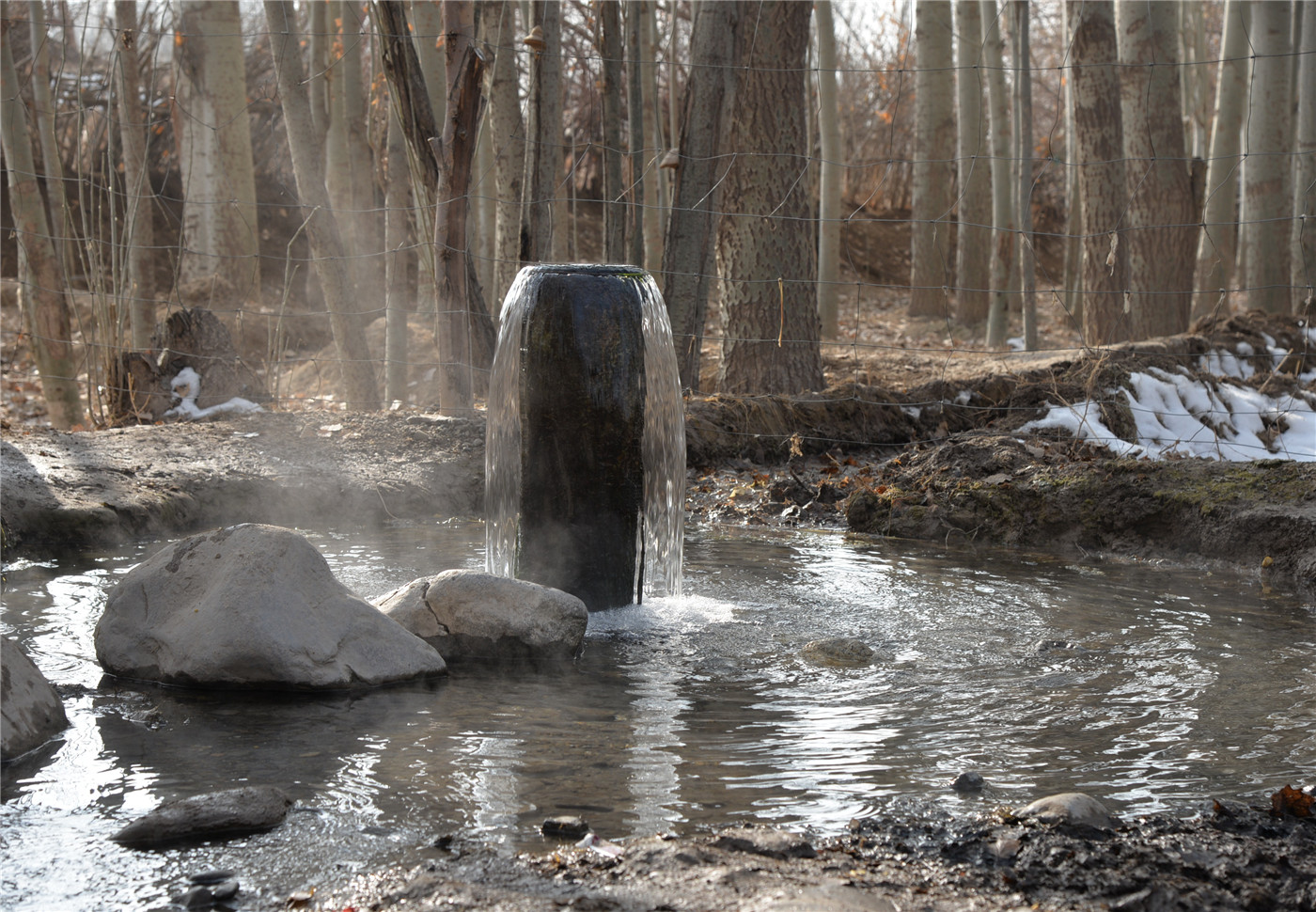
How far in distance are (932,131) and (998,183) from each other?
2409 millimetres

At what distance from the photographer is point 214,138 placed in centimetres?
1171

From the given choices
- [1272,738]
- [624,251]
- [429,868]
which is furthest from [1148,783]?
[624,251]

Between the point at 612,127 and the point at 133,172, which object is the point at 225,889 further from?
the point at 133,172

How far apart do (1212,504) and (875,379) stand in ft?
13.5

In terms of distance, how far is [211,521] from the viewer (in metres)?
6.12

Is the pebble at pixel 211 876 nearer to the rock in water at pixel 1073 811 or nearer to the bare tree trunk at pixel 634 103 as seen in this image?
the rock in water at pixel 1073 811

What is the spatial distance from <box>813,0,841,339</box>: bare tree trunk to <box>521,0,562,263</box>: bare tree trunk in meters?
5.93

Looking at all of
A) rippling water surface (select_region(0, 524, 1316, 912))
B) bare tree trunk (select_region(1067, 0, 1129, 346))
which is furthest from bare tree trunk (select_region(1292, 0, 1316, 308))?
rippling water surface (select_region(0, 524, 1316, 912))

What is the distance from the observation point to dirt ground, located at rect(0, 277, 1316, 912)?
2150 mm

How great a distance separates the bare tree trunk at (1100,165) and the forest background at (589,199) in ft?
0.10

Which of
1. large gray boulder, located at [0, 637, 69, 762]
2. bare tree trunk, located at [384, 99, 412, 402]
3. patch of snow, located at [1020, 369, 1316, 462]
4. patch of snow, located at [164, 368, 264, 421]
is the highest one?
bare tree trunk, located at [384, 99, 412, 402]

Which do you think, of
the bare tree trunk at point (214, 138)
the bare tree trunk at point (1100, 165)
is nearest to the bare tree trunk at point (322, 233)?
the bare tree trunk at point (214, 138)

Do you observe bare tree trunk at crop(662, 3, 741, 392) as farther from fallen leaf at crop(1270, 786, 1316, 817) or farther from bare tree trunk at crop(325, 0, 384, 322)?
fallen leaf at crop(1270, 786, 1316, 817)

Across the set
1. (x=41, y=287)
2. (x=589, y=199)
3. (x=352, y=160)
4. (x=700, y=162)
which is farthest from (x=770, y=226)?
(x=352, y=160)
